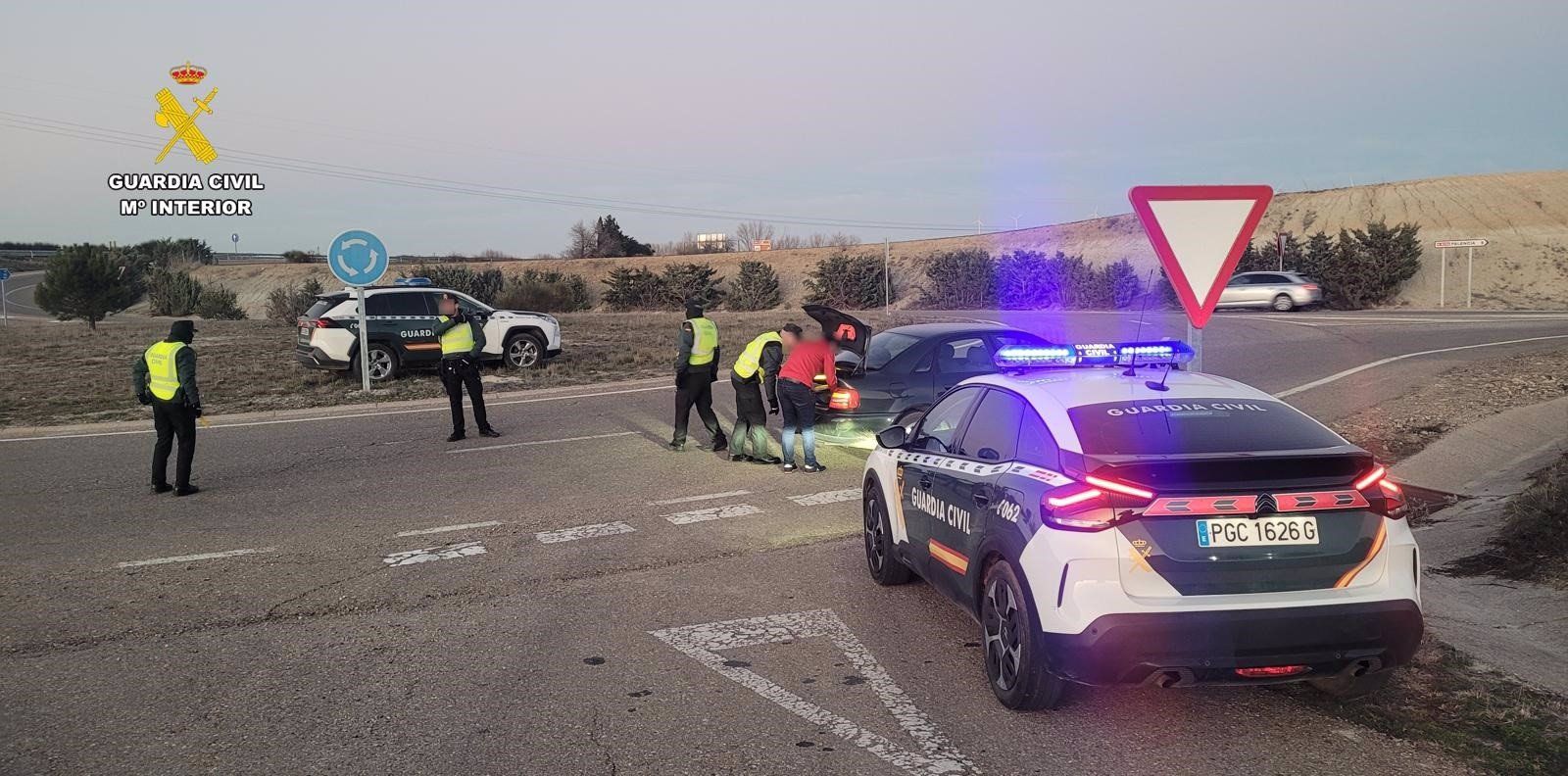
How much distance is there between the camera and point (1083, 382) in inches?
210

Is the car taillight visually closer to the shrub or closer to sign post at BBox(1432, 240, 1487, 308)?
sign post at BBox(1432, 240, 1487, 308)

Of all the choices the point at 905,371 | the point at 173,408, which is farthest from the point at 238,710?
the point at 905,371

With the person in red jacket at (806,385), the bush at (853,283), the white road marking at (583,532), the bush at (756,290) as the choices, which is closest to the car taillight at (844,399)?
the person in red jacket at (806,385)

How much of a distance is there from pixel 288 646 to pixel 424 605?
2.94 feet

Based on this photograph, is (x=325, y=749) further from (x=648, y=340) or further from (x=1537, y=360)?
(x=648, y=340)

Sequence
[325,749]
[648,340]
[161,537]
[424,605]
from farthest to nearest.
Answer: [648,340]
[161,537]
[424,605]
[325,749]

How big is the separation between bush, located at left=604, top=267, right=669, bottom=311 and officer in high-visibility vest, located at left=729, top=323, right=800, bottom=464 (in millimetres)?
53714

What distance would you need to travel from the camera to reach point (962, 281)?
56.2 m

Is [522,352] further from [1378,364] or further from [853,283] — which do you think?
[853,283]

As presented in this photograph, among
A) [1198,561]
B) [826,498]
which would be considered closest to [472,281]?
[826,498]

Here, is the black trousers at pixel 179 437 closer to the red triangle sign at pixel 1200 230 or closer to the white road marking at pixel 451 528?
the white road marking at pixel 451 528

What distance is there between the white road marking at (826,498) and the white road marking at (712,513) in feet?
1.50

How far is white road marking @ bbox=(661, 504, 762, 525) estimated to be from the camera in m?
8.94

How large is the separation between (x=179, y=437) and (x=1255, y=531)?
9.61m
